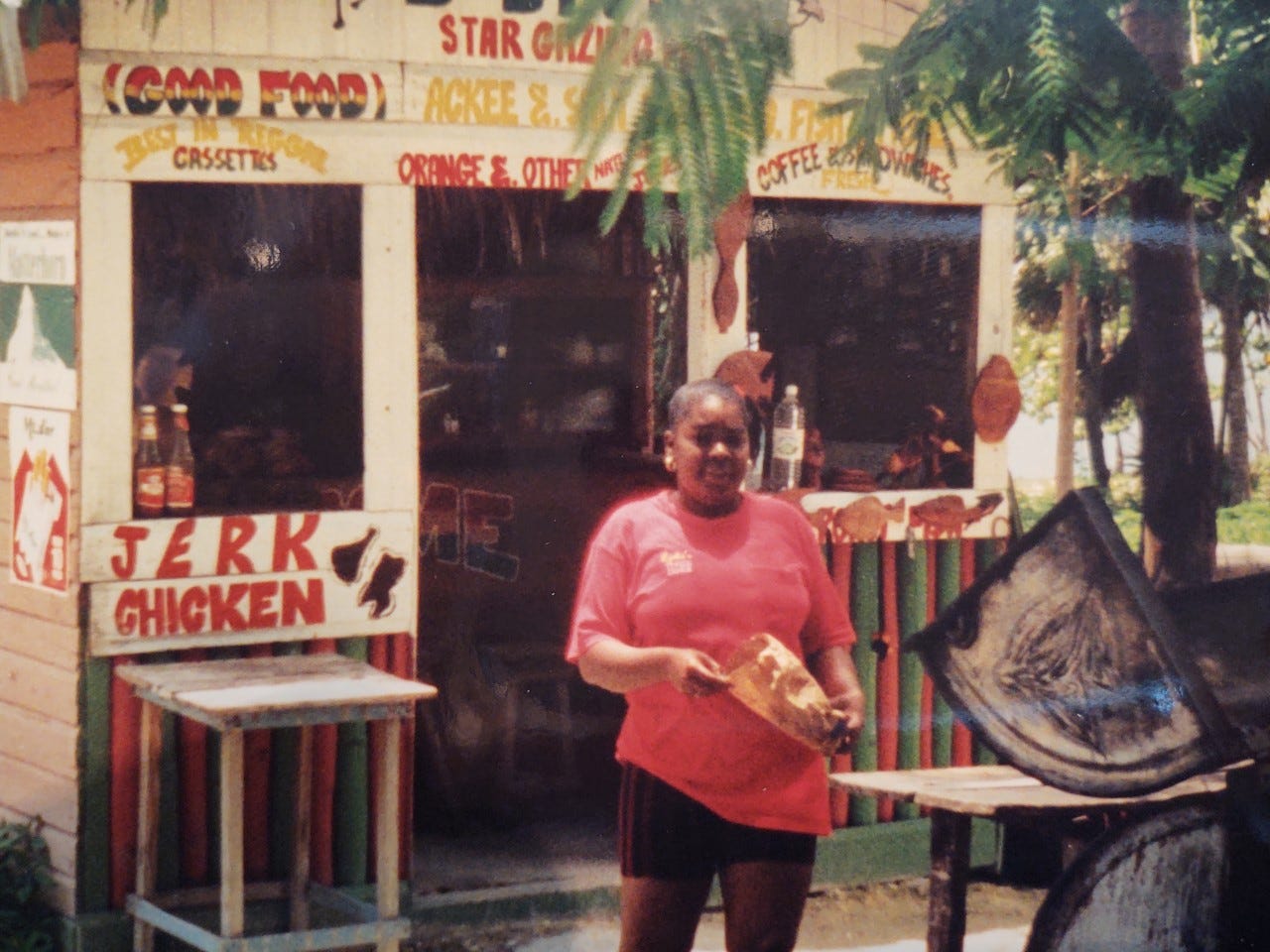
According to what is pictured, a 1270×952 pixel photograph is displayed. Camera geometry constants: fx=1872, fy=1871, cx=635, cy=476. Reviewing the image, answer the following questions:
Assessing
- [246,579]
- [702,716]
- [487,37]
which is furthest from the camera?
[487,37]

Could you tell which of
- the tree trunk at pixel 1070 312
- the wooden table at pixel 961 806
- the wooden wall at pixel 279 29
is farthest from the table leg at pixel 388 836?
the tree trunk at pixel 1070 312

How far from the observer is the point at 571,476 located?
28.0 ft

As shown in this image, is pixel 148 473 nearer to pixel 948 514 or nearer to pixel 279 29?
pixel 279 29

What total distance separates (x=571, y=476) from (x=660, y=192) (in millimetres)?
4314

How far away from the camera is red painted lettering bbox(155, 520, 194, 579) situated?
227 inches

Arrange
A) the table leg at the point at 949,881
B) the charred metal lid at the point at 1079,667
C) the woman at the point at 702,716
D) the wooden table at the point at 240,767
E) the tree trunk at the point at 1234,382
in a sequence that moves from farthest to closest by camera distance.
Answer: the tree trunk at the point at 1234,382 < the wooden table at the point at 240,767 < the table leg at the point at 949,881 < the charred metal lid at the point at 1079,667 < the woman at the point at 702,716

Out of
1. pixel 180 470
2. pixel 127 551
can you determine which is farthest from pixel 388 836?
pixel 180 470

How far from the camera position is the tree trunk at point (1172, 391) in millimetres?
7070

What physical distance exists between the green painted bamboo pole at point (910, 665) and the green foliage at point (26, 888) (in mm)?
3187

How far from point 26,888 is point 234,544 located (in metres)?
1.25

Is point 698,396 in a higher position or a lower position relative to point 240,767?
higher

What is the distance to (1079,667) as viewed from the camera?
509 cm

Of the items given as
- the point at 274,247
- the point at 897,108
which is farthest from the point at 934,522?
the point at 274,247

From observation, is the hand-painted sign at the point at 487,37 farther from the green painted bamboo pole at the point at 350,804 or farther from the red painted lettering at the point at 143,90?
the green painted bamboo pole at the point at 350,804
